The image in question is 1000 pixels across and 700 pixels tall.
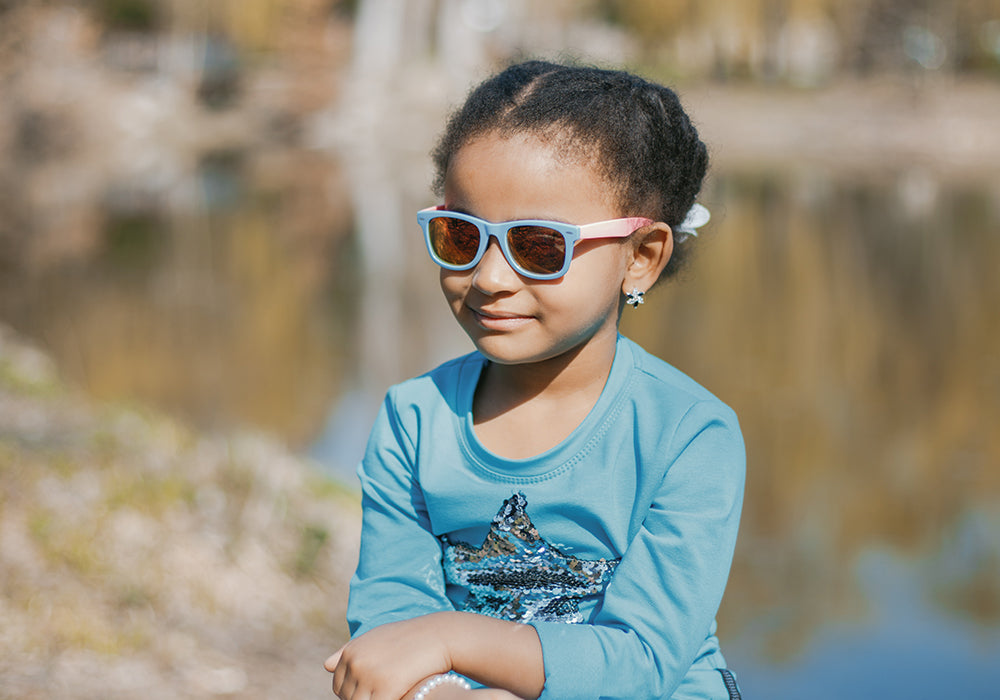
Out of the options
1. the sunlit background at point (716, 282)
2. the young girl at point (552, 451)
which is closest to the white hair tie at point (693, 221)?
the young girl at point (552, 451)

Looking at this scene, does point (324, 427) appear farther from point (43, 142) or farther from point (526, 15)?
point (526, 15)

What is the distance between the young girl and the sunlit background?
0.45 m

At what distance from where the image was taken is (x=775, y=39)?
1195 inches

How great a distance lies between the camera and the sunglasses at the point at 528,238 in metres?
1.58

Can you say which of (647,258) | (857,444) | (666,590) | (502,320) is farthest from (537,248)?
(857,444)

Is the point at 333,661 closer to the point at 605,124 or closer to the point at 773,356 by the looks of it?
the point at 605,124

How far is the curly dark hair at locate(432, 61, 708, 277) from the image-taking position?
1603 millimetres

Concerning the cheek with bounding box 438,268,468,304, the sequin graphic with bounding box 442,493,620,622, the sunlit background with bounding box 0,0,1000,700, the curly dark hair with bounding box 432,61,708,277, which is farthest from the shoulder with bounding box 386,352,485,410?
the sunlit background with bounding box 0,0,1000,700

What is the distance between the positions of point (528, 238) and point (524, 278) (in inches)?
2.6

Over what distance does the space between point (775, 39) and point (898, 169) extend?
10282 millimetres

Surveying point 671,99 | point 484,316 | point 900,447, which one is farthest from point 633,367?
point 900,447

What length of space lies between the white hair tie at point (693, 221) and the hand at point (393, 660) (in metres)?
0.72

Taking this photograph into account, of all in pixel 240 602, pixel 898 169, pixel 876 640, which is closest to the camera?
pixel 240 602

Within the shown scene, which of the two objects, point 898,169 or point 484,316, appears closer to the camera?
point 484,316
